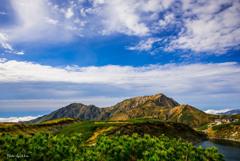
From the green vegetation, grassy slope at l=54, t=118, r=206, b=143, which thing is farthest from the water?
the green vegetation

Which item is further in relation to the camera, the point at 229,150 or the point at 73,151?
the point at 229,150

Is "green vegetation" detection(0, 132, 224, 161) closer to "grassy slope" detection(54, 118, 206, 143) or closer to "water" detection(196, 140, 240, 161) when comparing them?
"grassy slope" detection(54, 118, 206, 143)

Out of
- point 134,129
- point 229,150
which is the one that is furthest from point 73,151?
point 229,150

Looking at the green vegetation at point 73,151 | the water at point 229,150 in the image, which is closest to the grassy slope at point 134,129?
the water at point 229,150

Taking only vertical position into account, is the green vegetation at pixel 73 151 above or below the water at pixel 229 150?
above

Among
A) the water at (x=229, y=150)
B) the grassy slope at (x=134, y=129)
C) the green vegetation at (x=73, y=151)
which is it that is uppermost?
the green vegetation at (x=73, y=151)

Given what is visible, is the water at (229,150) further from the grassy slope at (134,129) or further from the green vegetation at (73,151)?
the green vegetation at (73,151)

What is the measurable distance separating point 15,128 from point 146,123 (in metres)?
126

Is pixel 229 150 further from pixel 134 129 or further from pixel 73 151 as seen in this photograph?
pixel 73 151

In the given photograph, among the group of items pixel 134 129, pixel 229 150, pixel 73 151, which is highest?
pixel 73 151

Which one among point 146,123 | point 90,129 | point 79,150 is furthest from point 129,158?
point 146,123

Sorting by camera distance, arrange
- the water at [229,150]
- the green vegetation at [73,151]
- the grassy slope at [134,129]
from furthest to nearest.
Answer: the grassy slope at [134,129] → the water at [229,150] → the green vegetation at [73,151]

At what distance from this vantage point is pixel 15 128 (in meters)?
140

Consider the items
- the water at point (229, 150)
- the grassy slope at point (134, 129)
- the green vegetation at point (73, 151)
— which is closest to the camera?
the green vegetation at point (73, 151)
